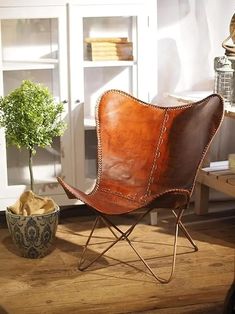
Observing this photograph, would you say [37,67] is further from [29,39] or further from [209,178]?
[209,178]

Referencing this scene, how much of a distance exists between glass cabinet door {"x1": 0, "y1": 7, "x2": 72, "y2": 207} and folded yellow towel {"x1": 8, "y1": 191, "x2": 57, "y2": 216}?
1.03 ft

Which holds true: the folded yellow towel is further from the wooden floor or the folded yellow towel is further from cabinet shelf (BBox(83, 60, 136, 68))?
cabinet shelf (BBox(83, 60, 136, 68))

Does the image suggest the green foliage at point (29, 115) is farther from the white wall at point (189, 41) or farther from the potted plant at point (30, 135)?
the white wall at point (189, 41)

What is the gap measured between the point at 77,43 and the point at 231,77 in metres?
0.96

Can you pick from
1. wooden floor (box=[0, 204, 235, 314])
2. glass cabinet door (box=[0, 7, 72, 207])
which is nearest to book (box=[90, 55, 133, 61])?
glass cabinet door (box=[0, 7, 72, 207])

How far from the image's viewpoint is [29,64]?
3.48m

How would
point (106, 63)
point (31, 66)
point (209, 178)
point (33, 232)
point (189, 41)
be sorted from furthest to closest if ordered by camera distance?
point (189, 41) → point (209, 178) → point (106, 63) → point (31, 66) → point (33, 232)

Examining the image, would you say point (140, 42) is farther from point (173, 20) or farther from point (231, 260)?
point (231, 260)

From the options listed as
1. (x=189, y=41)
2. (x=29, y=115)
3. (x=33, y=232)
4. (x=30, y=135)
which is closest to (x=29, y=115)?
(x=29, y=115)

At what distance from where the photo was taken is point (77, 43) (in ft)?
11.4

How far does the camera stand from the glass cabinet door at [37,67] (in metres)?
3.42

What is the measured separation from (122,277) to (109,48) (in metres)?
1.44

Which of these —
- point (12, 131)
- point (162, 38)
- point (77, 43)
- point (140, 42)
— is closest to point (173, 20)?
point (162, 38)

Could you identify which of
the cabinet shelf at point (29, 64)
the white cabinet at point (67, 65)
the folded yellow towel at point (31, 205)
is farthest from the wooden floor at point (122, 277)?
the cabinet shelf at point (29, 64)
